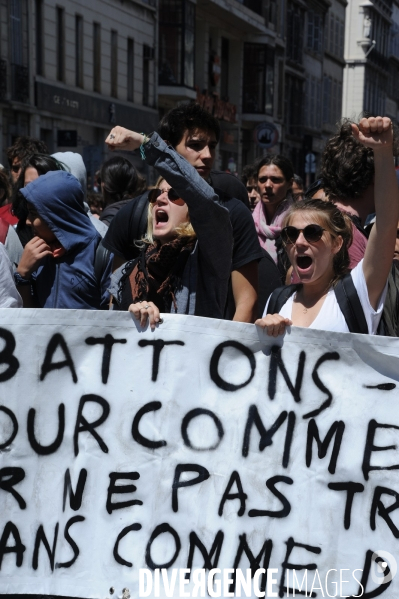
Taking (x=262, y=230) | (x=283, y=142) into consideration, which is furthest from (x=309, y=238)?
(x=283, y=142)

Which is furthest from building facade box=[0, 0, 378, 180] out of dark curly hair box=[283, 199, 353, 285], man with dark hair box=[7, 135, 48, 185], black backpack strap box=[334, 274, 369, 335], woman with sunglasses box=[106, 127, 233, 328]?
black backpack strap box=[334, 274, 369, 335]

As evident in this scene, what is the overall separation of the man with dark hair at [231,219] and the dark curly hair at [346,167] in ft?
1.47

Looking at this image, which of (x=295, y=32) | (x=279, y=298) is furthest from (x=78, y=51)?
(x=279, y=298)

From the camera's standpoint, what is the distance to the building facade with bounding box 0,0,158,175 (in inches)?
930

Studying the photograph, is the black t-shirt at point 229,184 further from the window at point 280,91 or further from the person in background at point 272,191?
the window at point 280,91

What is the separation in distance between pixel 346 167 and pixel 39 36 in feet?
71.6

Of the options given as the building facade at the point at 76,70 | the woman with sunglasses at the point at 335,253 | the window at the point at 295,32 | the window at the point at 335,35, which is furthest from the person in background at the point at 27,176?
the window at the point at 335,35

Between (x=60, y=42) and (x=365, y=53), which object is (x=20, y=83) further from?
(x=365, y=53)

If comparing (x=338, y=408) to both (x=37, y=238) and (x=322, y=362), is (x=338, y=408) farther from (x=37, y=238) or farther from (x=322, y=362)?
(x=37, y=238)

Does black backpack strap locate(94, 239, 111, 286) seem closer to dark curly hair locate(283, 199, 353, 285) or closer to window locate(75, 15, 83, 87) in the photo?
dark curly hair locate(283, 199, 353, 285)

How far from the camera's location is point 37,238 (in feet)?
14.8

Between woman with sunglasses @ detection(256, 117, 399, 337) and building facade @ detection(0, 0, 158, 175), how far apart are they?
15.0 metres

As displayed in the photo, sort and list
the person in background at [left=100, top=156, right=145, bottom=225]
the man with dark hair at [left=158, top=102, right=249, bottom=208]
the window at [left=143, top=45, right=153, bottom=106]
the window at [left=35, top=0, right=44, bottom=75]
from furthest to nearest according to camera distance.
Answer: the window at [left=143, top=45, right=153, bottom=106], the window at [left=35, top=0, right=44, bottom=75], the person in background at [left=100, top=156, right=145, bottom=225], the man with dark hair at [left=158, top=102, right=249, bottom=208]

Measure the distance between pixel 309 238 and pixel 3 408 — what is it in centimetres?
115
